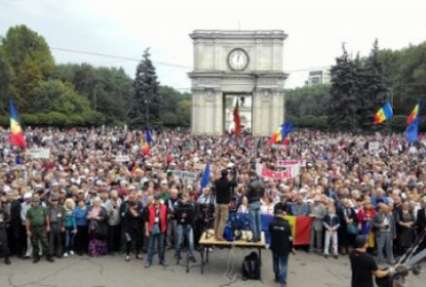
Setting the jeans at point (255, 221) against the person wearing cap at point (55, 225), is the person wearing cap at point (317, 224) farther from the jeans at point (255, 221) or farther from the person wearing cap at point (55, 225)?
the person wearing cap at point (55, 225)

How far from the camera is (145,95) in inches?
2469

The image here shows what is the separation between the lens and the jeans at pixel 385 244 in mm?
13609

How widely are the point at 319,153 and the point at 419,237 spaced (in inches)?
674

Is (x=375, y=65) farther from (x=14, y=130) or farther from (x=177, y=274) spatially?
(x=177, y=274)

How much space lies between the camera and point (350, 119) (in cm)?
5575

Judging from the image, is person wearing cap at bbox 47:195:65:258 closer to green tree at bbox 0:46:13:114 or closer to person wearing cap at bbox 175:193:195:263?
person wearing cap at bbox 175:193:195:263

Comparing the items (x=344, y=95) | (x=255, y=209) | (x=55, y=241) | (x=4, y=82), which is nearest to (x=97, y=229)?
(x=55, y=241)

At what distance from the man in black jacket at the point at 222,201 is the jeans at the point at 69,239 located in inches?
165

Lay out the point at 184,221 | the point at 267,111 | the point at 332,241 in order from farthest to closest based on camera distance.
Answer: the point at 267,111 → the point at 332,241 → the point at 184,221

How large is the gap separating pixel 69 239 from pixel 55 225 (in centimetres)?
73

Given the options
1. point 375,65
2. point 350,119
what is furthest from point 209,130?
point 375,65

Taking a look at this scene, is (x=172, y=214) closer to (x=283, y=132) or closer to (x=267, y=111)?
(x=283, y=132)

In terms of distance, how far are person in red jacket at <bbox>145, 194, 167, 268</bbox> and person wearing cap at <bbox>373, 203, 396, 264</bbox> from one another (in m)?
5.57

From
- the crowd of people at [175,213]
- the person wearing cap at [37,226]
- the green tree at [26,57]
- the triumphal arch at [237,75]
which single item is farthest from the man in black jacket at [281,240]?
the green tree at [26,57]
